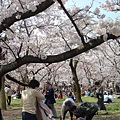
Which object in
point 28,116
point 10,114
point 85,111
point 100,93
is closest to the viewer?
point 85,111

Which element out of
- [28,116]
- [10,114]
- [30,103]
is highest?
[30,103]

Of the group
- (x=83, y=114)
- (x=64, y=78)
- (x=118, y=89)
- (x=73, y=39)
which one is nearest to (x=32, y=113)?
(x=83, y=114)

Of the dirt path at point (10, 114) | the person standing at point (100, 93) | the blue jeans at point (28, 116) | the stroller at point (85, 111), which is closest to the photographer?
the stroller at point (85, 111)

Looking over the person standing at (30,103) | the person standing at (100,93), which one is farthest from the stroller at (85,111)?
the person standing at (100,93)

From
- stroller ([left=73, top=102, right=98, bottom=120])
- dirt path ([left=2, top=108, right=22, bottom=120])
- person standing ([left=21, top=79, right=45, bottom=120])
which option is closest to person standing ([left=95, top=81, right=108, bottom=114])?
dirt path ([left=2, top=108, right=22, bottom=120])

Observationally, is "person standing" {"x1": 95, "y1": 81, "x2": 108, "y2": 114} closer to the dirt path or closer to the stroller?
the dirt path

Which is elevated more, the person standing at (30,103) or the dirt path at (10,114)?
the person standing at (30,103)

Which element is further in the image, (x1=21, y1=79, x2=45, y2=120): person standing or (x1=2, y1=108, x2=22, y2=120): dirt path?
(x1=2, y1=108, x2=22, y2=120): dirt path

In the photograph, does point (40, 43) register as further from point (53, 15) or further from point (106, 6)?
point (106, 6)

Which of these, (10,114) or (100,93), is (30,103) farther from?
(10,114)

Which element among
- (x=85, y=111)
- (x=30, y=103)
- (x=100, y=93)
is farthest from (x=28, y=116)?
(x=100, y=93)

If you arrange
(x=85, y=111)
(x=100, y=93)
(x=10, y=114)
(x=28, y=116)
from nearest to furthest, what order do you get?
(x=85, y=111), (x=28, y=116), (x=100, y=93), (x=10, y=114)

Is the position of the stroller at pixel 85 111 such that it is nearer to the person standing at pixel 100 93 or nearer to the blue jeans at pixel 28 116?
the blue jeans at pixel 28 116

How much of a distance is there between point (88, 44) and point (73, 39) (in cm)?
449
